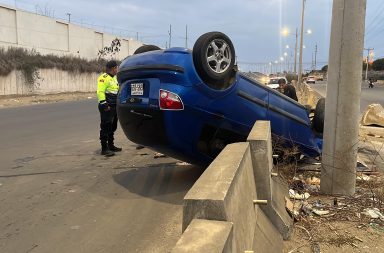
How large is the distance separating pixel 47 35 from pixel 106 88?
43709mm

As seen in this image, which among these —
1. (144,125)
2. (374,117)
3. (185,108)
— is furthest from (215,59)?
(374,117)

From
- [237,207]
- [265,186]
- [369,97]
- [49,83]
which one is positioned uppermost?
[237,207]

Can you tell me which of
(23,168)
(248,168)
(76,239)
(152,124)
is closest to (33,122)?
(23,168)

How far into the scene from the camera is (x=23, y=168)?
7.88 metres

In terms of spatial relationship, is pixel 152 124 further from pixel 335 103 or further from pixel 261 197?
pixel 335 103

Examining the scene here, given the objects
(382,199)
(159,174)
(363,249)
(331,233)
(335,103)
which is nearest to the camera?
(363,249)

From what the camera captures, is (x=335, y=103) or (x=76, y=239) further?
(x=335, y=103)

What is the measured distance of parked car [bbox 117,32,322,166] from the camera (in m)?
5.84

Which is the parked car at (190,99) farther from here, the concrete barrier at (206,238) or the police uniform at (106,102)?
the concrete barrier at (206,238)

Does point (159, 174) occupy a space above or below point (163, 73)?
below

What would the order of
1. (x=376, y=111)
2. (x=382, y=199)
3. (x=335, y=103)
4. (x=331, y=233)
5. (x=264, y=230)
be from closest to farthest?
(x=264, y=230) < (x=331, y=233) < (x=382, y=199) < (x=335, y=103) < (x=376, y=111)

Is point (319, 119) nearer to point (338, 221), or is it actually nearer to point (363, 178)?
point (363, 178)

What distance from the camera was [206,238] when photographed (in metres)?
2.42

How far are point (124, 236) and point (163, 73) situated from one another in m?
2.20
